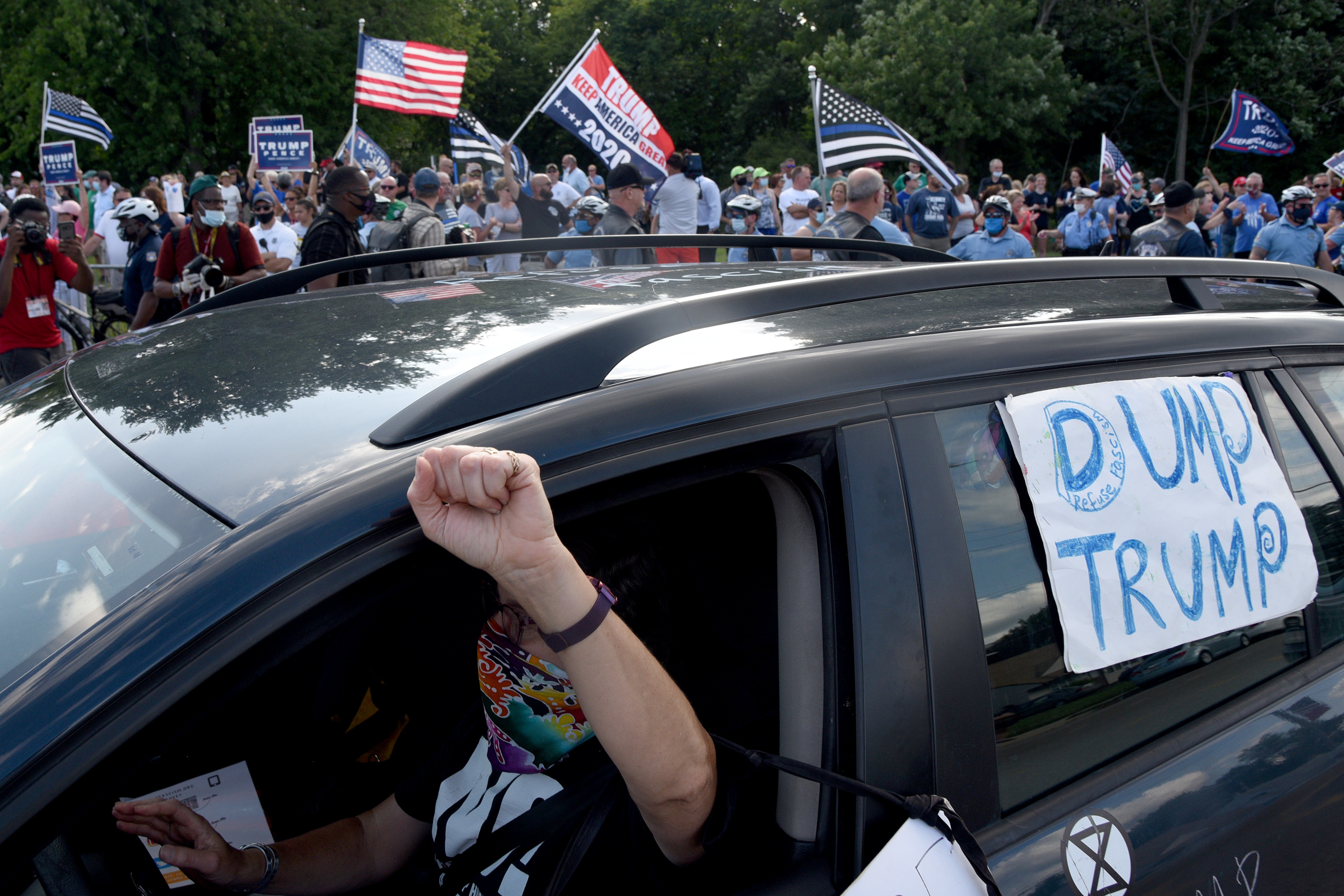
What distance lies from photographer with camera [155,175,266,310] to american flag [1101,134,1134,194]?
13.8 m

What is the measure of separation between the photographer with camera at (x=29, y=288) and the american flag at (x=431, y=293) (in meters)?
5.71

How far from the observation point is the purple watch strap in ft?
3.81

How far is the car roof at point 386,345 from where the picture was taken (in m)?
1.21

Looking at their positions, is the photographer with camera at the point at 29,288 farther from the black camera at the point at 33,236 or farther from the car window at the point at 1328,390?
the car window at the point at 1328,390

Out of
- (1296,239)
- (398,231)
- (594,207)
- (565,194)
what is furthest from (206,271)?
(1296,239)

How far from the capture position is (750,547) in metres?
1.61

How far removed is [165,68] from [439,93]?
17.6 m

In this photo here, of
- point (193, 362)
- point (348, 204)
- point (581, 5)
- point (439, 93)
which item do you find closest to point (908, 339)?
point (193, 362)

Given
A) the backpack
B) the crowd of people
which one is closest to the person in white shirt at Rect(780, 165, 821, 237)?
the crowd of people

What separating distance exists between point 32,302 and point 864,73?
27.9 m

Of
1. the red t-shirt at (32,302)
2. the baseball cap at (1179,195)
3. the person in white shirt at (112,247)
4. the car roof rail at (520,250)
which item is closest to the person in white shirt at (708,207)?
the baseball cap at (1179,195)

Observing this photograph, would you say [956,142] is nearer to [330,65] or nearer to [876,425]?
[330,65]

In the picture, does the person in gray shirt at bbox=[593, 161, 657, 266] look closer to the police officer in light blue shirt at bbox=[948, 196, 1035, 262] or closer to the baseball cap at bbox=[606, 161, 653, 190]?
the baseball cap at bbox=[606, 161, 653, 190]

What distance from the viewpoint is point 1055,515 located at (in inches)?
55.9
